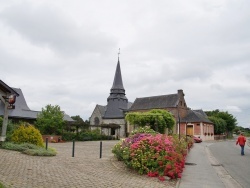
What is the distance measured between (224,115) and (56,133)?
49.7 metres

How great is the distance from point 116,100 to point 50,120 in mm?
30079

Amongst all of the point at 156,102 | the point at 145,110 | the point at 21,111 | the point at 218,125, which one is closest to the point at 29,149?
the point at 21,111

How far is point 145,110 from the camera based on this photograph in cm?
5603

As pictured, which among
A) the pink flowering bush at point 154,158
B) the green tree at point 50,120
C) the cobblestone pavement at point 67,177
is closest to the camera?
the cobblestone pavement at point 67,177

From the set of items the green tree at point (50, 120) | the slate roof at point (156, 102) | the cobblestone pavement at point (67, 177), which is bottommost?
the cobblestone pavement at point (67, 177)

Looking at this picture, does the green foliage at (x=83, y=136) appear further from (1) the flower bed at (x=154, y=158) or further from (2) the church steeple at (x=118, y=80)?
(1) the flower bed at (x=154, y=158)

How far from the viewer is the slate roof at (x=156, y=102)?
176 feet

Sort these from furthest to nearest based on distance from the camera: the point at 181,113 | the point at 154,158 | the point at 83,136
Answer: the point at 181,113
the point at 83,136
the point at 154,158

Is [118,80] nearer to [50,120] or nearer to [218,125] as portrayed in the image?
[218,125]

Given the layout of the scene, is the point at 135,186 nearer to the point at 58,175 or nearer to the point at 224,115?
the point at 58,175

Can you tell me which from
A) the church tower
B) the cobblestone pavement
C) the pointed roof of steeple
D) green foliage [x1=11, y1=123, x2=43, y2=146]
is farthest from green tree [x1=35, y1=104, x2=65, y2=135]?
the pointed roof of steeple

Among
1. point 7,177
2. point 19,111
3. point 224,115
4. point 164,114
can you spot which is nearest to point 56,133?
point 19,111

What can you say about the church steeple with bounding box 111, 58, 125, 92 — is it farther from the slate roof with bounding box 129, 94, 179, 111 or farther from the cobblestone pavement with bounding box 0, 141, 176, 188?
the cobblestone pavement with bounding box 0, 141, 176, 188

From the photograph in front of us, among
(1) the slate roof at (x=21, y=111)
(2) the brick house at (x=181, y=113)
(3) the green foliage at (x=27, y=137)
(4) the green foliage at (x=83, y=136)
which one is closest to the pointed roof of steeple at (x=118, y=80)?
(2) the brick house at (x=181, y=113)
